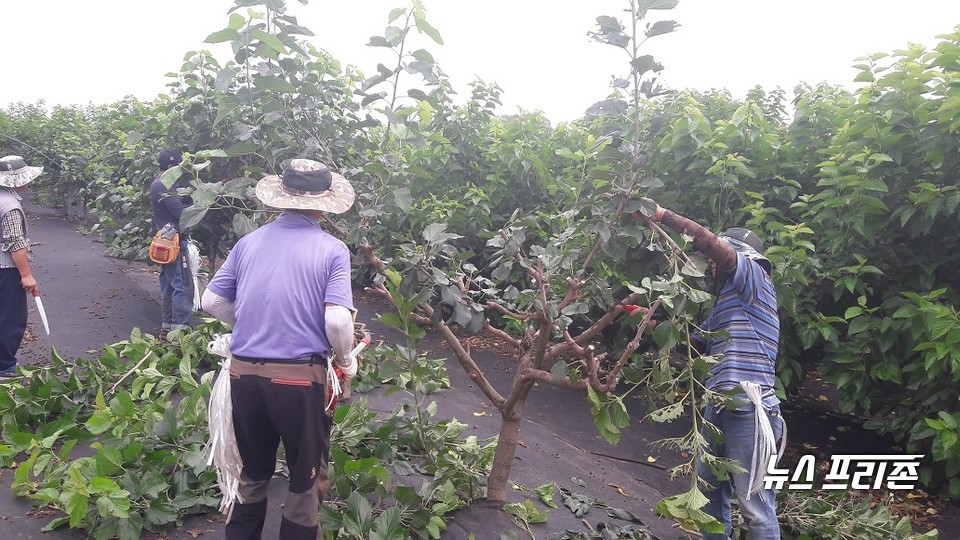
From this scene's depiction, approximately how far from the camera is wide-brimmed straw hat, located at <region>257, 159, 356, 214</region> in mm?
2718

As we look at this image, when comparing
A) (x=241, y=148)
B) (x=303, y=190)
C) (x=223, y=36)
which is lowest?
(x=303, y=190)

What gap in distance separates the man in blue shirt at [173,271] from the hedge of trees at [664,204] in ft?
0.92

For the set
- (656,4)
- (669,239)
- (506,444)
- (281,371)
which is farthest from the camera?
(506,444)

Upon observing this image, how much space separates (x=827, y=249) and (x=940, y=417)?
4.23ft

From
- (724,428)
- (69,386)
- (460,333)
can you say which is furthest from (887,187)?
(69,386)

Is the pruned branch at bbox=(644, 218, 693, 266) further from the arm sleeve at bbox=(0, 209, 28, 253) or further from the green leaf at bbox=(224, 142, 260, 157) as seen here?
the arm sleeve at bbox=(0, 209, 28, 253)

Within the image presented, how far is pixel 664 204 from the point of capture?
2.85 metres


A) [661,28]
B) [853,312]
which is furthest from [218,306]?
[853,312]

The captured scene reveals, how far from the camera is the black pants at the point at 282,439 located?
8.32 ft

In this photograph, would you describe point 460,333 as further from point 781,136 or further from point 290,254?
point 290,254

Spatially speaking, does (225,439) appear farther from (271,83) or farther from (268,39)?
(268,39)

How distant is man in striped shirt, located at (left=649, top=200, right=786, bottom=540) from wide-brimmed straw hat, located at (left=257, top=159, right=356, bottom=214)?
1434 millimetres

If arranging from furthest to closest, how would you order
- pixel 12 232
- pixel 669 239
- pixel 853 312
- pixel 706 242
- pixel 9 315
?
pixel 9 315 < pixel 12 232 < pixel 853 312 < pixel 706 242 < pixel 669 239

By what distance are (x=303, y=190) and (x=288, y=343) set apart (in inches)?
26.1
